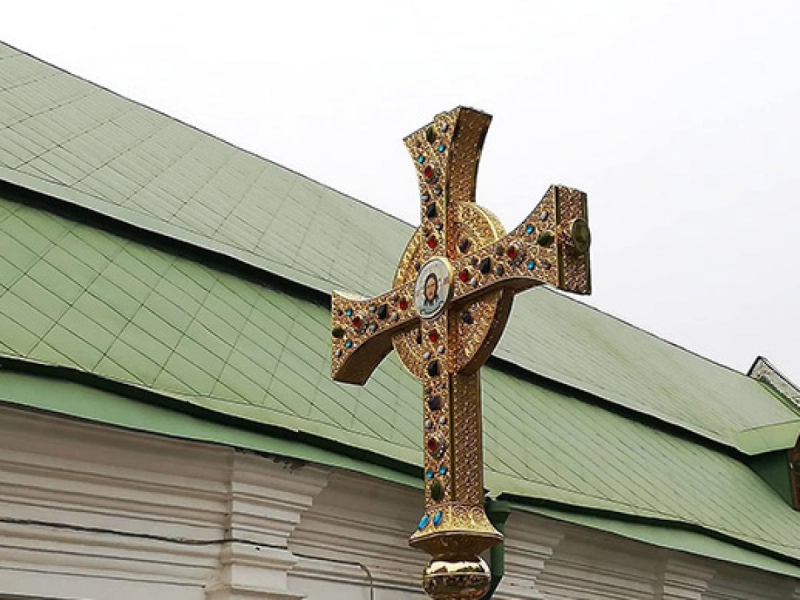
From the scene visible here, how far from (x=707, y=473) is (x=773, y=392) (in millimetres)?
6758

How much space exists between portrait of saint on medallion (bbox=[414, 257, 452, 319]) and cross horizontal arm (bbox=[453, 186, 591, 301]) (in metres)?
0.12

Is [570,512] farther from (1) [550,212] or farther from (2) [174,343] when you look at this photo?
(1) [550,212]

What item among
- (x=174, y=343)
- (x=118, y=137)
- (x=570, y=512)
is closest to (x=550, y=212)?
(x=174, y=343)

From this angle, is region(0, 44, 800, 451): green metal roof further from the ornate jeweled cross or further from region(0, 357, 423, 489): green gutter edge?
the ornate jeweled cross

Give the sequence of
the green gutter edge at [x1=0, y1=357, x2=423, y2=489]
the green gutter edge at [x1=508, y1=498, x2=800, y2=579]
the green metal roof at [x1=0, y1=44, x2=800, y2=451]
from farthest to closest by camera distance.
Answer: the green metal roof at [x1=0, y1=44, x2=800, y2=451]
the green gutter edge at [x1=508, y1=498, x2=800, y2=579]
the green gutter edge at [x1=0, y1=357, x2=423, y2=489]

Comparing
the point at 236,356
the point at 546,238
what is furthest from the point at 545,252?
the point at 236,356

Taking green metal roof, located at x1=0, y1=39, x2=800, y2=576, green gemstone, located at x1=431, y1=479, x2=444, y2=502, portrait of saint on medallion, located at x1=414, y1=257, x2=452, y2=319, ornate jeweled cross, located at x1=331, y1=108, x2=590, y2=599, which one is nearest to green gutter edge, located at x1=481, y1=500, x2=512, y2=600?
green metal roof, located at x1=0, y1=39, x2=800, y2=576

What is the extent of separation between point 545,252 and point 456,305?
371 mm

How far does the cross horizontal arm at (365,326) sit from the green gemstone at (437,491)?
577 mm

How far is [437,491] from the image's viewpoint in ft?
11.7

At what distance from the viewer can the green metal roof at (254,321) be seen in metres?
6.71

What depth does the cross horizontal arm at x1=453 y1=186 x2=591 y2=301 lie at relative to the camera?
3504mm

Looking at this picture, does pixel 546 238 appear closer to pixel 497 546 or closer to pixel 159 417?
pixel 159 417

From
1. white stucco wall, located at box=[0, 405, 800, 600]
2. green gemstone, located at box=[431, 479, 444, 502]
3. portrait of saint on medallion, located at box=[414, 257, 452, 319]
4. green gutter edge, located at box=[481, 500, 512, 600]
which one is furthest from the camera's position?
green gutter edge, located at box=[481, 500, 512, 600]
